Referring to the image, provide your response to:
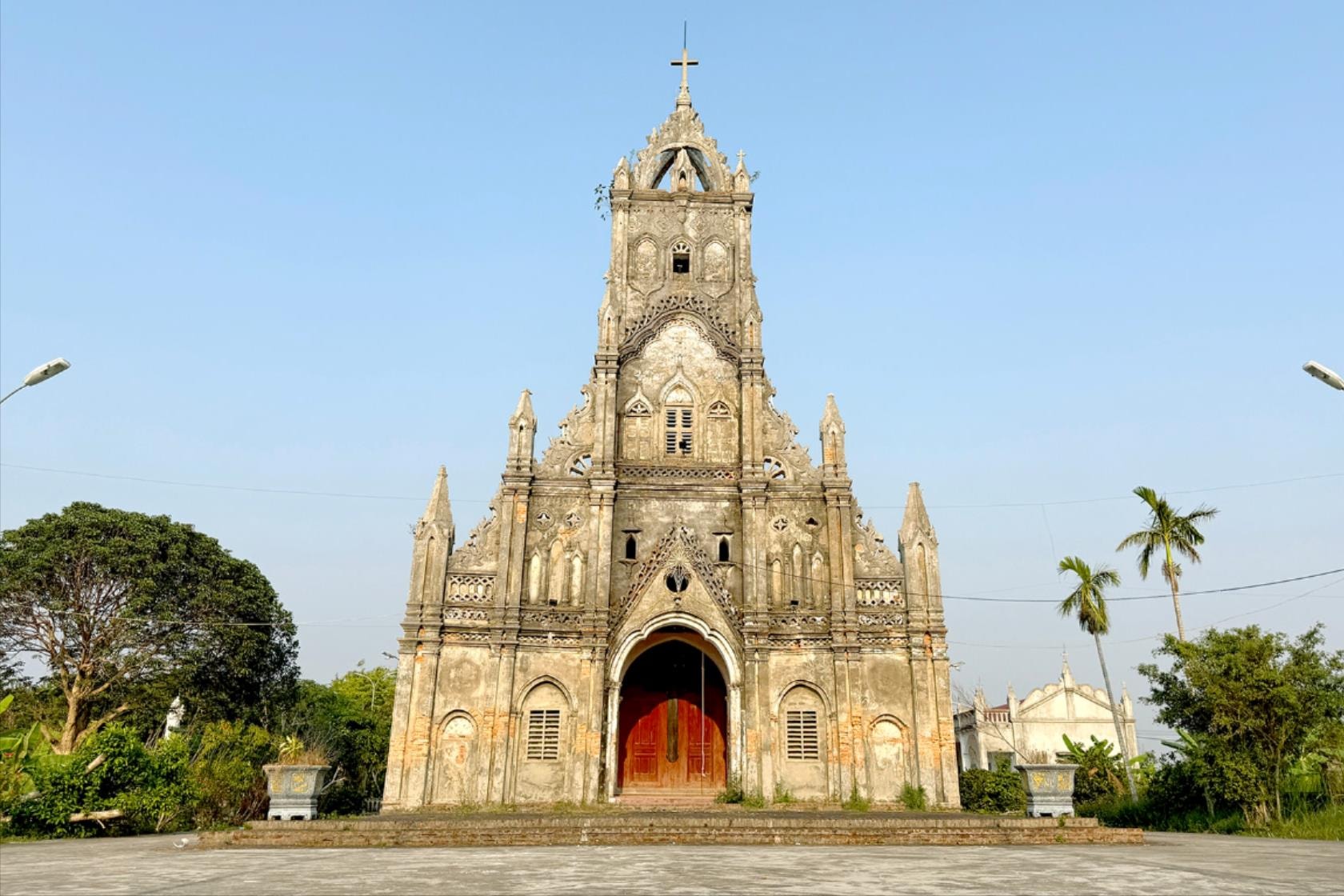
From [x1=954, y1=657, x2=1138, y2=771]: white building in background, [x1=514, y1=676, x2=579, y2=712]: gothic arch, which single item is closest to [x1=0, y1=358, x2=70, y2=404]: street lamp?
[x1=514, y1=676, x2=579, y2=712]: gothic arch

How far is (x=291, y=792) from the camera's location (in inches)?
768

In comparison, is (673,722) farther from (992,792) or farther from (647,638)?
(992,792)

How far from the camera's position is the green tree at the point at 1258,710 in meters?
21.3

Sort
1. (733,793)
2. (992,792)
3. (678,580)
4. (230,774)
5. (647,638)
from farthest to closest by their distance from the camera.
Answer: (992,792) → (678,580) → (647,638) → (733,793) → (230,774)

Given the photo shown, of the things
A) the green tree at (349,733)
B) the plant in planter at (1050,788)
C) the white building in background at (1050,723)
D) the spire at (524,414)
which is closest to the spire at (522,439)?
the spire at (524,414)

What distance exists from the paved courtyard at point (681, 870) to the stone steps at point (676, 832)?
4.24ft

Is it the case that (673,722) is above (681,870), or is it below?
above

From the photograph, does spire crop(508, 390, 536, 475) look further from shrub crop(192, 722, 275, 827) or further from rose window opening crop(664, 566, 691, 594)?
shrub crop(192, 722, 275, 827)

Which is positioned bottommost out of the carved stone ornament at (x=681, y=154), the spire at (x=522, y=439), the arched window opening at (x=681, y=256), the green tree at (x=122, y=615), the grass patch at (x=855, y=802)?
Answer: the grass patch at (x=855, y=802)

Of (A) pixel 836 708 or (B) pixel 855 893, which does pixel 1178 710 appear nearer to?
(A) pixel 836 708

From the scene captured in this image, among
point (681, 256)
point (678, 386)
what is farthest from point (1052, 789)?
point (681, 256)

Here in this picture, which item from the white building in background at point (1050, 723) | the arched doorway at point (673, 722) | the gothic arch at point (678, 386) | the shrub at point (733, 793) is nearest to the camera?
the shrub at point (733, 793)

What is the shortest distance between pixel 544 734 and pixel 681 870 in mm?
14979

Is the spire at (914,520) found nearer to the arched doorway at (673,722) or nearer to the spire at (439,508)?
the arched doorway at (673,722)
